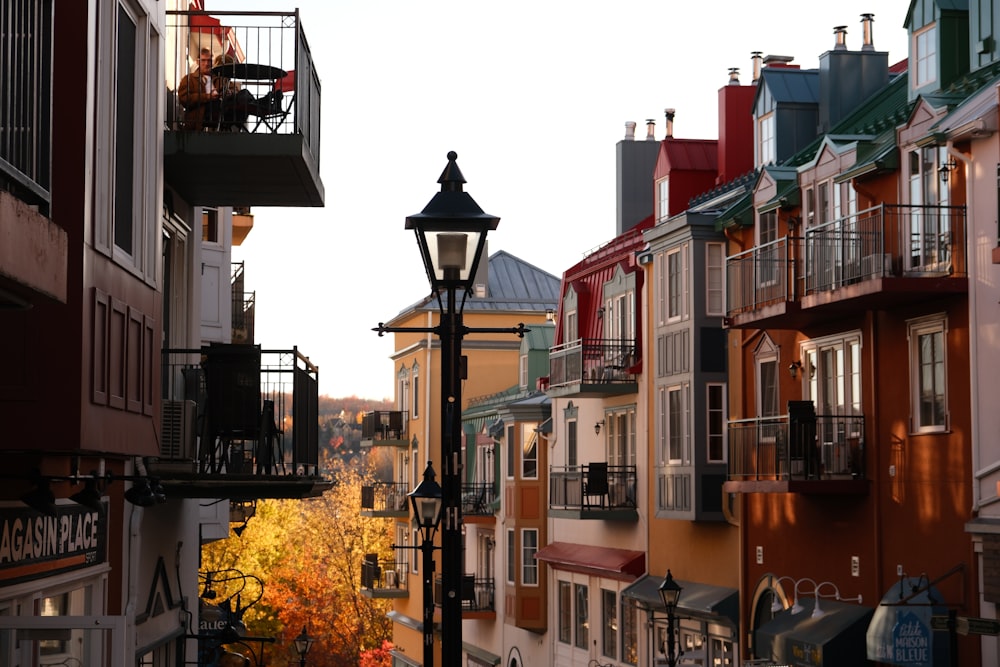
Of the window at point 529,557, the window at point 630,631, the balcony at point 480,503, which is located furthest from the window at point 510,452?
the window at point 630,631

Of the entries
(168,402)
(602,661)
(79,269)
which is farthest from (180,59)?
(602,661)

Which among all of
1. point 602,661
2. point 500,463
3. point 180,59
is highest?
point 180,59

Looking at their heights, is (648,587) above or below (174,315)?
below

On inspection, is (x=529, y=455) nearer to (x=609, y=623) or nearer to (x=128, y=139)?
(x=609, y=623)

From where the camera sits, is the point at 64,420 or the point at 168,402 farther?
the point at 168,402

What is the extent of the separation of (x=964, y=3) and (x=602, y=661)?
18574mm

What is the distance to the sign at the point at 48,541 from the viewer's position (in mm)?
10469

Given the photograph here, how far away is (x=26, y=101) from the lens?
28.2 ft

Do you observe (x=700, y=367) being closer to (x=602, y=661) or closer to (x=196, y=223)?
(x=602, y=661)

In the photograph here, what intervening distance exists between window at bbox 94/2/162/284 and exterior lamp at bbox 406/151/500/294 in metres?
2.15

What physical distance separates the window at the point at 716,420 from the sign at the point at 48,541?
20.0 m

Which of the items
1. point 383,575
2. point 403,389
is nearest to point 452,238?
point 403,389

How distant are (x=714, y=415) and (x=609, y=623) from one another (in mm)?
7800

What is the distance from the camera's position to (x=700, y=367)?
3253cm
